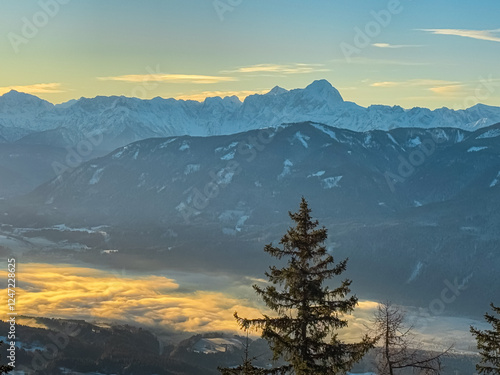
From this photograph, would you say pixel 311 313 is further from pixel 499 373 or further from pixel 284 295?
pixel 499 373

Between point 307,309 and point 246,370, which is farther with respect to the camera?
point 307,309

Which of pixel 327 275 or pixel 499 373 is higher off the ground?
pixel 327 275

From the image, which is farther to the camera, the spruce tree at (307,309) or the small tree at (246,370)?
the spruce tree at (307,309)

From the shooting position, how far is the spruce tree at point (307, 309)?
43000mm

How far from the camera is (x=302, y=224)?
44438 mm

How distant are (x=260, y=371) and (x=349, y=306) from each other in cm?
680

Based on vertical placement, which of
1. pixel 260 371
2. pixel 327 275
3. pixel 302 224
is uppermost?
pixel 302 224

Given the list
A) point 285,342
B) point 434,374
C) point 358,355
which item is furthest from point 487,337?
point 285,342

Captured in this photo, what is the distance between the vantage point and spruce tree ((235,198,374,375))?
4300 cm

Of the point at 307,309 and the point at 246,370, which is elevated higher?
the point at 307,309

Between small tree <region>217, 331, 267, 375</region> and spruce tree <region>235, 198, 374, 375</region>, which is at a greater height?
spruce tree <region>235, 198, 374, 375</region>

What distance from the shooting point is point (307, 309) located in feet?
143

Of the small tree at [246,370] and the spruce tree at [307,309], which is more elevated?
the spruce tree at [307,309]

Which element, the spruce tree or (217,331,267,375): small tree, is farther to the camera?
the spruce tree
